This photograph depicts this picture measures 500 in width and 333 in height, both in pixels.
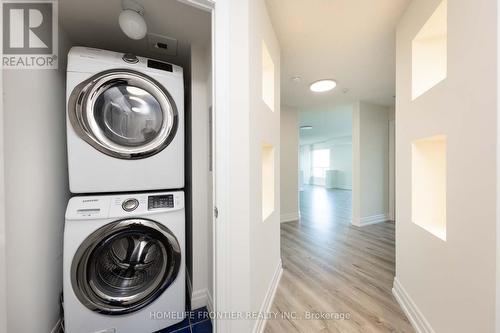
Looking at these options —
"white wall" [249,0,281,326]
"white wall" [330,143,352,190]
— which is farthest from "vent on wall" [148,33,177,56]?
"white wall" [330,143,352,190]

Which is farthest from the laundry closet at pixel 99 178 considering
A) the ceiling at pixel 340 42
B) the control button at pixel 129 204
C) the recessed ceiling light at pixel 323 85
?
the recessed ceiling light at pixel 323 85

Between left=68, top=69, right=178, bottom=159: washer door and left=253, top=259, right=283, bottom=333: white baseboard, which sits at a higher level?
left=68, top=69, right=178, bottom=159: washer door

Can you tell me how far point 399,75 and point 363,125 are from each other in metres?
1.97

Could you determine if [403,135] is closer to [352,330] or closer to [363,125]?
[352,330]

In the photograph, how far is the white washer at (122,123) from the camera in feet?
3.41

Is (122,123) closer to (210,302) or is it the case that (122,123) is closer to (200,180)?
(200,180)

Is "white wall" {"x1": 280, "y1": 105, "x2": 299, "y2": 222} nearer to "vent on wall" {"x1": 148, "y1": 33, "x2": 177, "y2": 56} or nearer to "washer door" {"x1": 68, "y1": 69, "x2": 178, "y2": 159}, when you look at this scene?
"vent on wall" {"x1": 148, "y1": 33, "x2": 177, "y2": 56}

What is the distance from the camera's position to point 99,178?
3.53 feet

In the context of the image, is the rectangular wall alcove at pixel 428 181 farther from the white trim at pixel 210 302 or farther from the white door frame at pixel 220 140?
the white trim at pixel 210 302

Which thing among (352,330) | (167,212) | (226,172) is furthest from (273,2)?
(352,330)

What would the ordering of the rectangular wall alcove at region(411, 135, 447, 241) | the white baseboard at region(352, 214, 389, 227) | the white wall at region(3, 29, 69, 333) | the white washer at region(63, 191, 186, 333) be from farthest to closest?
the white baseboard at region(352, 214, 389, 227) → the rectangular wall alcove at region(411, 135, 447, 241) → the white washer at region(63, 191, 186, 333) → the white wall at region(3, 29, 69, 333)

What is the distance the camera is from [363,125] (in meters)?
3.22

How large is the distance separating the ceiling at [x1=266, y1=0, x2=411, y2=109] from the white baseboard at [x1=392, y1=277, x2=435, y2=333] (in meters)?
2.11

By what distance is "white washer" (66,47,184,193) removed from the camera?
1038 mm
